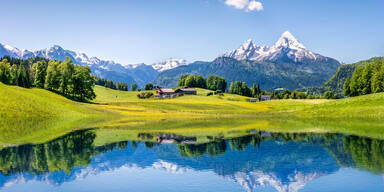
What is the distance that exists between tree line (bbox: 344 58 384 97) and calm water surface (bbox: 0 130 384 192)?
95.3m

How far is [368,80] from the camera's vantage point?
131 meters

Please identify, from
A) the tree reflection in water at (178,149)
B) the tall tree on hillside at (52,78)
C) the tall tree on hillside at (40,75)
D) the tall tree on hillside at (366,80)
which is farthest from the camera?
the tall tree on hillside at (366,80)

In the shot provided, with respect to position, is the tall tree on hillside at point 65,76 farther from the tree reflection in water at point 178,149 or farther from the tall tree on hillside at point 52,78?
the tree reflection in water at point 178,149

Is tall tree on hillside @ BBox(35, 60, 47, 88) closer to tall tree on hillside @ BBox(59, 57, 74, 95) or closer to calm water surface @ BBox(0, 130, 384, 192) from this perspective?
tall tree on hillside @ BBox(59, 57, 74, 95)

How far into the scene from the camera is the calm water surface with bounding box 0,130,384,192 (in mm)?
22031

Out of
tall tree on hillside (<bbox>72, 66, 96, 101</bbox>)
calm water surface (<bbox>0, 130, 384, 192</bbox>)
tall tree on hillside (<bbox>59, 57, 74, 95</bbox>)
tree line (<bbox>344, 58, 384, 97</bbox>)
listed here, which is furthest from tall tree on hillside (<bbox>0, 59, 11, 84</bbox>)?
tree line (<bbox>344, 58, 384, 97</bbox>)

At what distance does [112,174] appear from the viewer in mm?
25812

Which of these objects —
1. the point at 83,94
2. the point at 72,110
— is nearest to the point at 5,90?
the point at 72,110

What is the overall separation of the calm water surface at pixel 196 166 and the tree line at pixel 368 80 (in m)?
95.3

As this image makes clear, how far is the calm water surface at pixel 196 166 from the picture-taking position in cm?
2203

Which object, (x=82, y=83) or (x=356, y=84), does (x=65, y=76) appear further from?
(x=356, y=84)

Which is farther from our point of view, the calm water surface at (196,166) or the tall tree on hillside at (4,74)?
the tall tree on hillside at (4,74)

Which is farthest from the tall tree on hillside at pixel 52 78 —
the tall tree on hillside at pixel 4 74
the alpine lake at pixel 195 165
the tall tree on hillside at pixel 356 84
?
the tall tree on hillside at pixel 356 84

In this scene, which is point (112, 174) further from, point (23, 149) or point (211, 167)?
point (23, 149)
